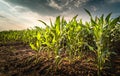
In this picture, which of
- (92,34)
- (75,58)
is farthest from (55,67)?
(92,34)

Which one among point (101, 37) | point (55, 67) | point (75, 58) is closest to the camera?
point (101, 37)

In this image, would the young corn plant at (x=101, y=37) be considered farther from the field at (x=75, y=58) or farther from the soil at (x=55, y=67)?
the soil at (x=55, y=67)

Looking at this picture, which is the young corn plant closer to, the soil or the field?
the field

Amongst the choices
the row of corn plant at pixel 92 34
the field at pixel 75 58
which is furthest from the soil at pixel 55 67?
the row of corn plant at pixel 92 34

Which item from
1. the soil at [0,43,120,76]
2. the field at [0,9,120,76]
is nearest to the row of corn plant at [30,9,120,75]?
the field at [0,9,120,76]

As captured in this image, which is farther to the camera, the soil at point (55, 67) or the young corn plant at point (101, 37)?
the soil at point (55, 67)

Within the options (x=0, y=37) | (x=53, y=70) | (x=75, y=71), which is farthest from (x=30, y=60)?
(x=0, y=37)

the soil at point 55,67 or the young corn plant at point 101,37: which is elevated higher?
the young corn plant at point 101,37

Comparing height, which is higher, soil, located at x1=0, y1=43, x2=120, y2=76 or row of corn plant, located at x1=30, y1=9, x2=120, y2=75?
row of corn plant, located at x1=30, y1=9, x2=120, y2=75

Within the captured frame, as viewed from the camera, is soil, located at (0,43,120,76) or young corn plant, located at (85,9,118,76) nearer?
young corn plant, located at (85,9,118,76)

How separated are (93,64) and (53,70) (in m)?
0.84

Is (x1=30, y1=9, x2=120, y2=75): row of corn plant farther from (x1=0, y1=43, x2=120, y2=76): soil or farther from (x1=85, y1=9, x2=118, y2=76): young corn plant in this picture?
(x1=0, y1=43, x2=120, y2=76): soil

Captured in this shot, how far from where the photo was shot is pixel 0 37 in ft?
39.5

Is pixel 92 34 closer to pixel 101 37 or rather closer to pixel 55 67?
pixel 101 37
